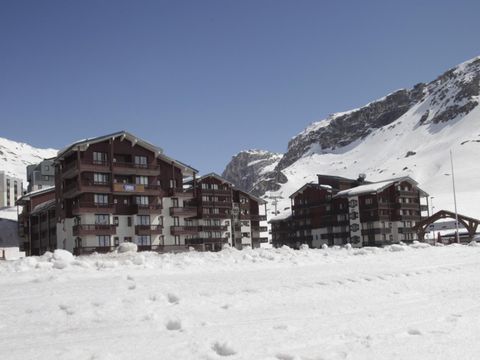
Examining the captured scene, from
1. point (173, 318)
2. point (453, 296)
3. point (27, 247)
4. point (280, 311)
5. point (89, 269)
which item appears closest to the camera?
point (173, 318)

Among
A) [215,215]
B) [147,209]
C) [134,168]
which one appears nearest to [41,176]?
[215,215]

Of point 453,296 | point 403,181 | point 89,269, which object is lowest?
point 453,296

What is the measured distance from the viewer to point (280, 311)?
1035 cm

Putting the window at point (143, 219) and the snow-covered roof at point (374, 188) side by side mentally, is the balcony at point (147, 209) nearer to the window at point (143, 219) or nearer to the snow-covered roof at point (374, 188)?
the window at point (143, 219)

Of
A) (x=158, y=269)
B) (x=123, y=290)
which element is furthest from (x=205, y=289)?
(x=158, y=269)

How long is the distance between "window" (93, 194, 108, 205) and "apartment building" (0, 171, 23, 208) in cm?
13630

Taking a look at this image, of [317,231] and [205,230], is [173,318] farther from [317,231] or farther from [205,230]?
[317,231]

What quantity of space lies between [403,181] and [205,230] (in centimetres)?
3898

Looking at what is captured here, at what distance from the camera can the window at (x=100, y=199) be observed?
56.2m

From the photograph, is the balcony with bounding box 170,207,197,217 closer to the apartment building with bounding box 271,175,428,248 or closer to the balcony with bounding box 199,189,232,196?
the balcony with bounding box 199,189,232,196

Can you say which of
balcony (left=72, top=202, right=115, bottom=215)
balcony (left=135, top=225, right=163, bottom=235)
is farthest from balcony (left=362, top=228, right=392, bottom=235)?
balcony (left=72, top=202, right=115, bottom=215)

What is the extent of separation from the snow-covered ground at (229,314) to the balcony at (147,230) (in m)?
43.8

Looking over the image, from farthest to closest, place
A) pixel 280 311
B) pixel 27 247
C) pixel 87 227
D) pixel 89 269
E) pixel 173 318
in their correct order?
pixel 27 247
pixel 87 227
pixel 89 269
pixel 280 311
pixel 173 318

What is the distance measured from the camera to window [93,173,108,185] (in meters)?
56.5
